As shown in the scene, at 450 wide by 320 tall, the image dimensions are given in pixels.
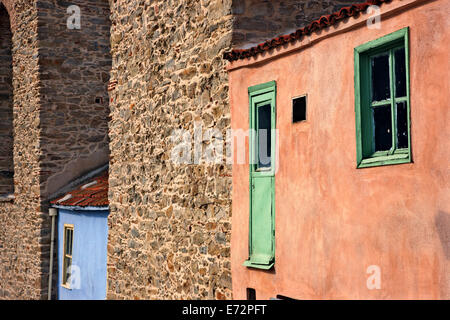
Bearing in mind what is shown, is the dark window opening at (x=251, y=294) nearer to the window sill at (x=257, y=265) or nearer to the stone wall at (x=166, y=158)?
the window sill at (x=257, y=265)

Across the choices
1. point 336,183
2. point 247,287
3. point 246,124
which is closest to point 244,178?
point 246,124

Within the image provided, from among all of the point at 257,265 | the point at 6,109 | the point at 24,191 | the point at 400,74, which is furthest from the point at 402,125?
the point at 6,109

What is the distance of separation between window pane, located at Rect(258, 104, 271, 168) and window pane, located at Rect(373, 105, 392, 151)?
1582mm

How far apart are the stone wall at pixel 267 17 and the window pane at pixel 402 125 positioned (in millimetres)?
2525

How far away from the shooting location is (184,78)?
8.26 metres

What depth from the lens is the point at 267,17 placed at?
7.40 m

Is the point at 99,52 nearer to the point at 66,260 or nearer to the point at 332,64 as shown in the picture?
the point at 66,260

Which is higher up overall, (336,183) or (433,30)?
(433,30)

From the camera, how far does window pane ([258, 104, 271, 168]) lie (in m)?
6.86

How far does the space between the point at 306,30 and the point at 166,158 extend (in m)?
3.19

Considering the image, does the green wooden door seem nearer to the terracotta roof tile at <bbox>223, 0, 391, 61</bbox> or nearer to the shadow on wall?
the terracotta roof tile at <bbox>223, 0, 391, 61</bbox>

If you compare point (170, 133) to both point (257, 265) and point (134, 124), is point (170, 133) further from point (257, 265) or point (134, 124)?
point (257, 265)

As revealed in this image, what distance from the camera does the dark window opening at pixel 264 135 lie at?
6.86 meters

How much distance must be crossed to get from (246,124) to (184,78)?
1515 mm
